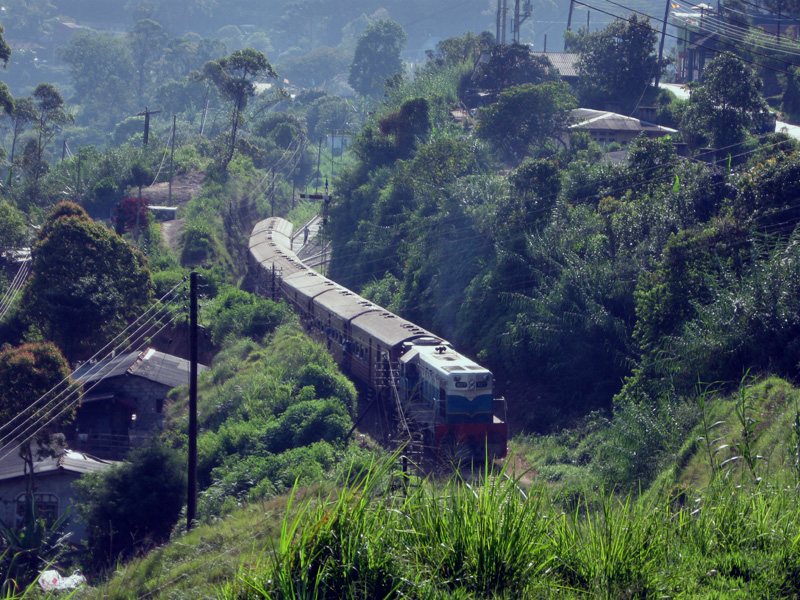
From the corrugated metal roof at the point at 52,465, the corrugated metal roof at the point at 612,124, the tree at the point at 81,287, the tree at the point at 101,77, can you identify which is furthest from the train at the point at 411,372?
Answer: the tree at the point at 101,77

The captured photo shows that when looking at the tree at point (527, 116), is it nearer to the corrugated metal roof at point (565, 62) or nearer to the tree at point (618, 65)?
the tree at point (618, 65)

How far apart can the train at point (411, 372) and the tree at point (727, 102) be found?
14632 mm

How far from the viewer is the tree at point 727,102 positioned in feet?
87.6

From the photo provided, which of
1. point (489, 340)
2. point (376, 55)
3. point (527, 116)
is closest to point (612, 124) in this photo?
point (527, 116)

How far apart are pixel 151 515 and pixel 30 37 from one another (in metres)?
142

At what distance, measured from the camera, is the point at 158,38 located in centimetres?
10738

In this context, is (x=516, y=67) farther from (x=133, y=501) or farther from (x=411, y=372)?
(x=133, y=501)

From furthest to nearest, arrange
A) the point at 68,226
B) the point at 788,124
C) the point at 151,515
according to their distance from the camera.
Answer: the point at 788,124, the point at 68,226, the point at 151,515

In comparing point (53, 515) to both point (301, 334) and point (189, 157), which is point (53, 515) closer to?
point (301, 334)

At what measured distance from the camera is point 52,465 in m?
17.9

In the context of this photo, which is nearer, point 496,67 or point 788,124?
point 788,124

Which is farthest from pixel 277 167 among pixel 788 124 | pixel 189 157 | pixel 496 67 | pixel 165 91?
pixel 788 124

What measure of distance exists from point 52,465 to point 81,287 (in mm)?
8684

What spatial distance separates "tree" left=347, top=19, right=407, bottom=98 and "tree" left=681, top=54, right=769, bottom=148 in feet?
213
